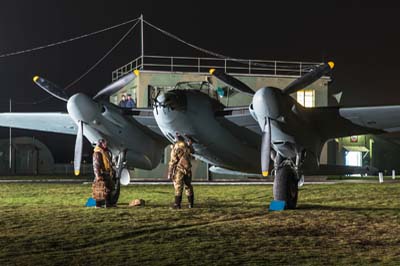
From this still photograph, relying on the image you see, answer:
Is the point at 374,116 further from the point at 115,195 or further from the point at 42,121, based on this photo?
the point at 42,121

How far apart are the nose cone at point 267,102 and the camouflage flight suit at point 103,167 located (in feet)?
16.5

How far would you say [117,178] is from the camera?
52.5 ft

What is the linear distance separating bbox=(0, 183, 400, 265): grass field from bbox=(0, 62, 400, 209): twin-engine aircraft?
5.09 ft

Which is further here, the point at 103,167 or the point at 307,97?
the point at 307,97

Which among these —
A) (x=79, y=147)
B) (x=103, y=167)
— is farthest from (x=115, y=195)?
(x=79, y=147)

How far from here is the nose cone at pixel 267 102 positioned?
42.9 ft

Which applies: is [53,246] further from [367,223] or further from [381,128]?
[381,128]

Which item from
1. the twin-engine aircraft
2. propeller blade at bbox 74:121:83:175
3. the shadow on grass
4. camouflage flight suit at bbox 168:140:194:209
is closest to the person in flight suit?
the twin-engine aircraft

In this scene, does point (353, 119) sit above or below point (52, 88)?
below

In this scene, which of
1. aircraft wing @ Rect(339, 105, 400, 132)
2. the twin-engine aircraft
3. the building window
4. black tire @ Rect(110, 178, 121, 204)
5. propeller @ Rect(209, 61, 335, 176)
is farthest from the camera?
the building window

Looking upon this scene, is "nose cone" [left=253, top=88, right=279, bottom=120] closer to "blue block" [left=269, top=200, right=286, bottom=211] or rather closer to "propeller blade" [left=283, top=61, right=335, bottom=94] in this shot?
"propeller blade" [left=283, top=61, right=335, bottom=94]

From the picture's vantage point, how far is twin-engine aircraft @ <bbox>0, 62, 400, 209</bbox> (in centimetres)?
1361

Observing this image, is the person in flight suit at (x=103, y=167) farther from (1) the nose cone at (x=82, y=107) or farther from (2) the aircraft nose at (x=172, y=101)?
(2) the aircraft nose at (x=172, y=101)

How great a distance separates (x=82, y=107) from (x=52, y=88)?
2.15 metres
